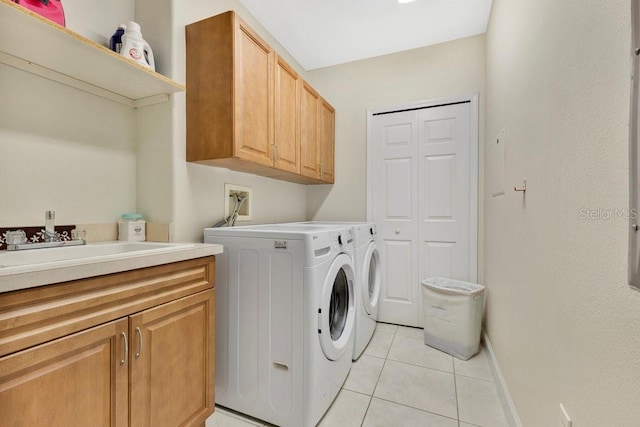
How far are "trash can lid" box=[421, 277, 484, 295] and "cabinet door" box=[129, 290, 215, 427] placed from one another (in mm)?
1722

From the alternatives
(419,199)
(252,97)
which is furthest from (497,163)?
(252,97)

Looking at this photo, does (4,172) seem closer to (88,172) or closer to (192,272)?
(88,172)

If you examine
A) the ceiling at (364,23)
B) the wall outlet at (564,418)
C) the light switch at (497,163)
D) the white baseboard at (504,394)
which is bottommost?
the white baseboard at (504,394)

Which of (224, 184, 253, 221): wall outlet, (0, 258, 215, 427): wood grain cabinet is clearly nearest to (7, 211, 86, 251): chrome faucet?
(0, 258, 215, 427): wood grain cabinet

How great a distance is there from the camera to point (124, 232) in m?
1.49

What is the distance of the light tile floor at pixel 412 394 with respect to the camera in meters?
1.45

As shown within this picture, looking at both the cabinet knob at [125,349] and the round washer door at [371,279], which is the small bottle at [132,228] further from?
the round washer door at [371,279]

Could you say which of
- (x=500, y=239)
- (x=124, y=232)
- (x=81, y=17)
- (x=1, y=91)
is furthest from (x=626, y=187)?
(x=81, y=17)

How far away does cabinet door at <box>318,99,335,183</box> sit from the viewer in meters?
2.63

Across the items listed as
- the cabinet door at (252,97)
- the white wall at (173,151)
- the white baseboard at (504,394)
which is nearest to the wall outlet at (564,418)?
the white baseboard at (504,394)

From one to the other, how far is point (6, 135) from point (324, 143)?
210 cm

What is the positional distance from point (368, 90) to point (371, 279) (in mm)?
1909

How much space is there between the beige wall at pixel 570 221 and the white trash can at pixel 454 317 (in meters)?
0.56

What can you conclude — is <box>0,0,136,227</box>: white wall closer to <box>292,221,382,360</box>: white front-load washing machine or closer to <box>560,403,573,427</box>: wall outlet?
<box>292,221,382,360</box>: white front-load washing machine
